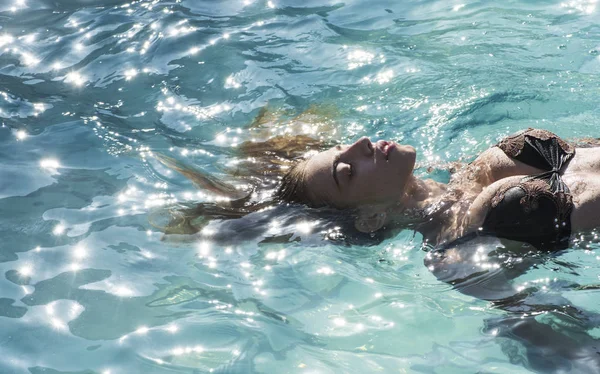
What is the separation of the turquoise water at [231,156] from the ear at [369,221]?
0.16 m

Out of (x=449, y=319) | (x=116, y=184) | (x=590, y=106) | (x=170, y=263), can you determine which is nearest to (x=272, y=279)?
(x=170, y=263)

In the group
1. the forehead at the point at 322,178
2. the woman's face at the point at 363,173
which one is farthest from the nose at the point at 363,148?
the forehead at the point at 322,178

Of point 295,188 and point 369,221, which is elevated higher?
point 295,188

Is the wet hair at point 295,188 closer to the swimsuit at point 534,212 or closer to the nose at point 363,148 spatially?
the nose at point 363,148

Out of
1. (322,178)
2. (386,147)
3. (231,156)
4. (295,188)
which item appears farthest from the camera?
(231,156)

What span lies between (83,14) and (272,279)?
5.77 metres

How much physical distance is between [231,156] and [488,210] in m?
2.69

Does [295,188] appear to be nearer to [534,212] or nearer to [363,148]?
[363,148]

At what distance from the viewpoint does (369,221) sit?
4.79 metres

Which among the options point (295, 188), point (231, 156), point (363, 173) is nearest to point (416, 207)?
point (363, 173)

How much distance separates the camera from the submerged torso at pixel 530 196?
13.5 feet

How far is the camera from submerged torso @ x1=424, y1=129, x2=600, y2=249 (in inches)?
162

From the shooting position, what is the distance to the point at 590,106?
6.09m

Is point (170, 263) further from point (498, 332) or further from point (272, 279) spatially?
point (498, 332)
